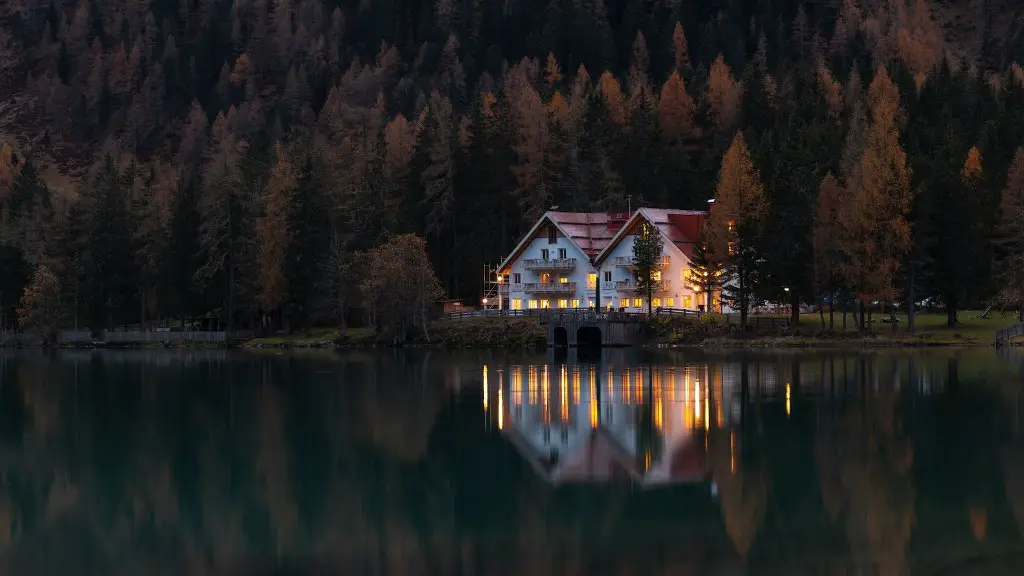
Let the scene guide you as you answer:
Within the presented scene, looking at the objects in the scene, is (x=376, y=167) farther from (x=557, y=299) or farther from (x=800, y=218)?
(x=800, y=218)

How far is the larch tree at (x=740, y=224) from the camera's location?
100750 millimetres

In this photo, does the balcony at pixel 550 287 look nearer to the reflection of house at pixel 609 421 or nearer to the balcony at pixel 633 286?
the balcony at pixel 633 286

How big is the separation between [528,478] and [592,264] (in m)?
87.8

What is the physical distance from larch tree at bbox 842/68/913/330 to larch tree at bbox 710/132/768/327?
27.3 feet

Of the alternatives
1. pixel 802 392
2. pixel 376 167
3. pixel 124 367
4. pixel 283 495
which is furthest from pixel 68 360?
pixel 283 495

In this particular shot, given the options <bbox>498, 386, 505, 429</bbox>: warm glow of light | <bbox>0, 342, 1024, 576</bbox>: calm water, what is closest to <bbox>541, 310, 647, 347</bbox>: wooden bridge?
<bbox>0, 342, 1024, 576</bbox>: calm water

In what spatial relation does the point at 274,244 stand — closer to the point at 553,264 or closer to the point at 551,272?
the point at 553,264

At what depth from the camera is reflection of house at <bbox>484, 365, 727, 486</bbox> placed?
36969mm

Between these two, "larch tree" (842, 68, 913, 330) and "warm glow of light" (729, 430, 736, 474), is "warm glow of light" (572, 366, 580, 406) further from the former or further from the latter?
"larch tree" (842, 68, 913, 330)

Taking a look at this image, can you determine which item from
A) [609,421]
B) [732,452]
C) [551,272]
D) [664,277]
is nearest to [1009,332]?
[664,277]

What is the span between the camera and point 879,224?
9306 centimetres

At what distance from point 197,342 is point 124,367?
32.5 metres

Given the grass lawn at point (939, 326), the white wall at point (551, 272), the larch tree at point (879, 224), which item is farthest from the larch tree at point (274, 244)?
the larch tree at point (879, 224)

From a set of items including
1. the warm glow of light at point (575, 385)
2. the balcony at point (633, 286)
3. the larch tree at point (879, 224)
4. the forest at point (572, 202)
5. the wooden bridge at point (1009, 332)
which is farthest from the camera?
the balcony at point (633, 286)
